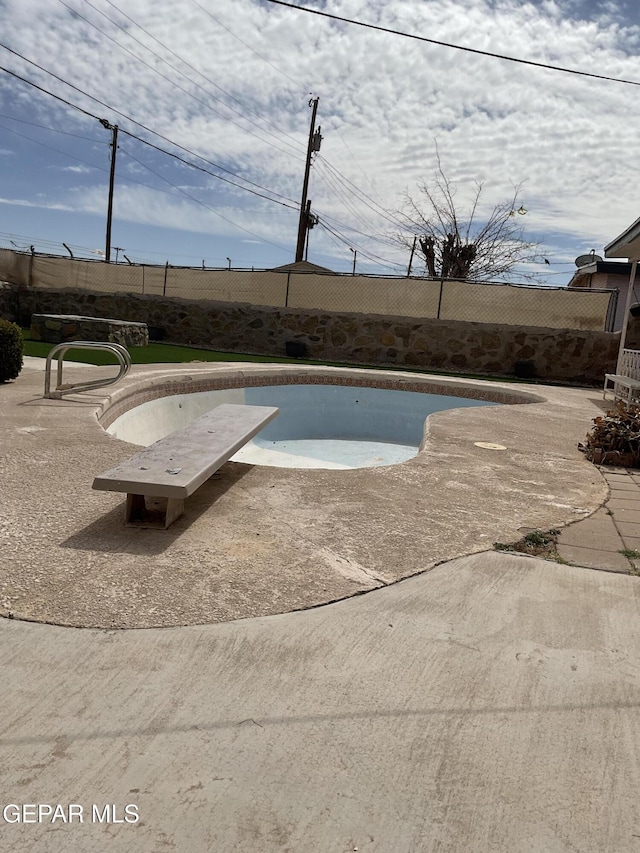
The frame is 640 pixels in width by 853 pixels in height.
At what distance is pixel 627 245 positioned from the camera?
878 cm

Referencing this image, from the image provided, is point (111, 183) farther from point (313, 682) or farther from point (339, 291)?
point (313, 682)

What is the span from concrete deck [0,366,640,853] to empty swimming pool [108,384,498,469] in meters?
4.12

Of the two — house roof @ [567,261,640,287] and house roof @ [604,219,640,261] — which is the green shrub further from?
house roof @ [567,261,640,287]

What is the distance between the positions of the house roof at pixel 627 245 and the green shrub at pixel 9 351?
765cm

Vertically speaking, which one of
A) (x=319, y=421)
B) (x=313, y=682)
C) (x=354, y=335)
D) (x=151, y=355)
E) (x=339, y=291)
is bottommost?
(x=319, y=421)

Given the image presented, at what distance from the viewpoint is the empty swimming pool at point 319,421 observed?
759 centimetres

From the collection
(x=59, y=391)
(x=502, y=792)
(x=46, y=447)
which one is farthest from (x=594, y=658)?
(x=59, y=391)

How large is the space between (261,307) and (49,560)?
1337cm

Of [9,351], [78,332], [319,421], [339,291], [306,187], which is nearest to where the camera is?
[9,351]

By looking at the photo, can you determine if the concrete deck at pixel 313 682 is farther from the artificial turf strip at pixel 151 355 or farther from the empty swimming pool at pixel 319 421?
the artificial turf strip at pixel 151 355

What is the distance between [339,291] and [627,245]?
7.36 meters

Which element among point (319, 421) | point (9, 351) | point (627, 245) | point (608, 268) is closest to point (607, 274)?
point (608, 268)

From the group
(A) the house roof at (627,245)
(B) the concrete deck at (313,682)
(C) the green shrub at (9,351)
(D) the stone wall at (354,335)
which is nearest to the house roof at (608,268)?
(D) the stone wall at (354,335)

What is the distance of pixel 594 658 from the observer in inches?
81.1
